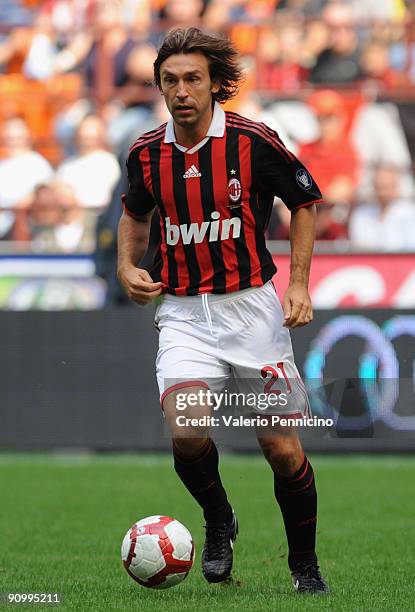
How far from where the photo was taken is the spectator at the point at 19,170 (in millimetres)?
13102

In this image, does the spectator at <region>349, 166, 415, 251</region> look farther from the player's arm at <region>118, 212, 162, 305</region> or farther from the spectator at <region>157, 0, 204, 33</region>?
the player's arm at <region>118, 212, 162, 305</region>

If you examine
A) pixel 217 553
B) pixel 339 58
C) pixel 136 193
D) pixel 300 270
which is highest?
pixel 339 58

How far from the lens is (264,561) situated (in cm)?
564

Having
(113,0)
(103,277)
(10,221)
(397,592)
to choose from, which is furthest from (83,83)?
(397,592)

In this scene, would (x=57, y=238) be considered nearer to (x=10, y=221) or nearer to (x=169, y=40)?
(x=10, y=221)

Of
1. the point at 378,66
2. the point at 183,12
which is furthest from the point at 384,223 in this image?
the point at 183,12

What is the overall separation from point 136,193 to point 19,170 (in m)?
8.63

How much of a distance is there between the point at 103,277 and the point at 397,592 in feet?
20.9

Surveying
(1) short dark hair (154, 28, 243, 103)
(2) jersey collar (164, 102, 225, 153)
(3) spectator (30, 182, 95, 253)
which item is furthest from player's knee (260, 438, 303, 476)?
(3) spectator (30, 182, 95, 253)

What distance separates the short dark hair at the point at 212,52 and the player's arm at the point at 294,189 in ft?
0.80

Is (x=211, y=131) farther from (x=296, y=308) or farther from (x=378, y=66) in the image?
(x=378, y=66)

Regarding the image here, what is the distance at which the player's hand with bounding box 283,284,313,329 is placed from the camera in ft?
14.8

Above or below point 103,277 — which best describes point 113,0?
above

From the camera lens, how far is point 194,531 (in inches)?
260
